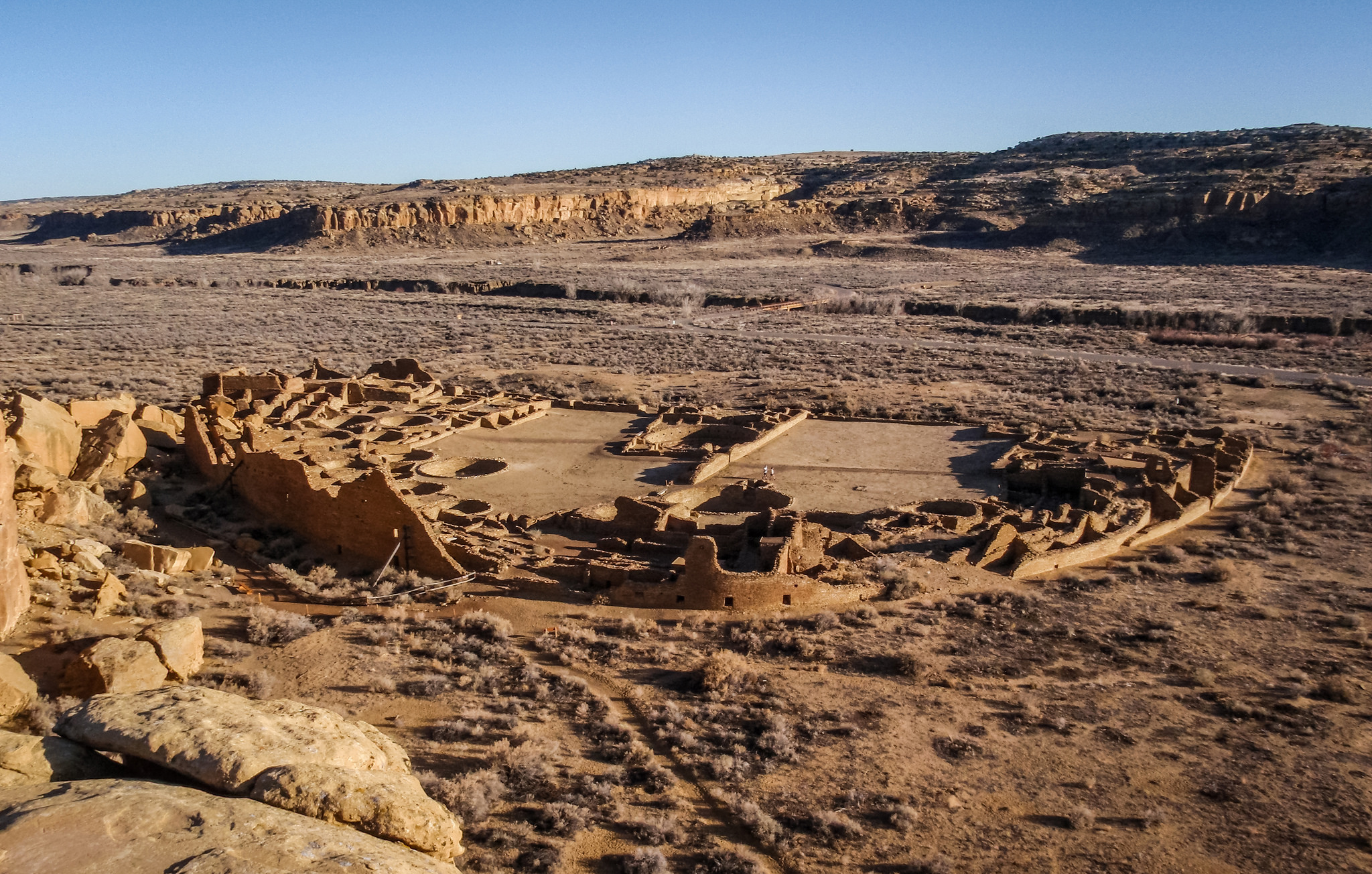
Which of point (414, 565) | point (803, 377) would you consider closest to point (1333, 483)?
point (803, 377)

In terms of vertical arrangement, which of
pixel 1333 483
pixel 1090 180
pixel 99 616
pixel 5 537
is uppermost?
pixel 1090 180

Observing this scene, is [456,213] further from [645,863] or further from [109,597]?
[645,863]

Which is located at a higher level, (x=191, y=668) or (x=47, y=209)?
(x=47, y=209)

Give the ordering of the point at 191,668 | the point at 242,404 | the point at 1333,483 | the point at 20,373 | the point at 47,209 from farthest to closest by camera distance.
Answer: the point at 47,209 < the point at 20,373 < the point at 242,404 < the point at 1333,483 < the point at 191,668

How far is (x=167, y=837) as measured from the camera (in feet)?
19.7

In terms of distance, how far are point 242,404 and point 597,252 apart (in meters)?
66.3

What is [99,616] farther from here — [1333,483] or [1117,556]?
[1333,483]

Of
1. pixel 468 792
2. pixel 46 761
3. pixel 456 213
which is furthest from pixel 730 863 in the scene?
pixel 456 213

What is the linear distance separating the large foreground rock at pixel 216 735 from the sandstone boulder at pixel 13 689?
1.30m

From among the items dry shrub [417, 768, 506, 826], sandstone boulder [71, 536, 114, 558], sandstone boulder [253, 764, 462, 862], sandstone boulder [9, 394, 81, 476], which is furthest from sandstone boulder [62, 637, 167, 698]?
sandstone boulder [9, 394, 81, 476]

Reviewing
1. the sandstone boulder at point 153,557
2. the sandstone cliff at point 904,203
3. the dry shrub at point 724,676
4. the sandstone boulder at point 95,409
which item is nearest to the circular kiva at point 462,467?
the sandstone boulder at point 95,409

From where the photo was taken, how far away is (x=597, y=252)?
89.9 metres

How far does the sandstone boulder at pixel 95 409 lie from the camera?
787 inches

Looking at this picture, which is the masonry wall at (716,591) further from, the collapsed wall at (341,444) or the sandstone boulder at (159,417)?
the sandstone boulder at (159,417)
